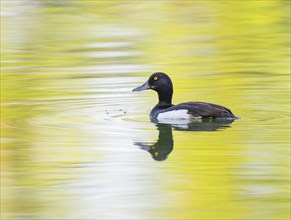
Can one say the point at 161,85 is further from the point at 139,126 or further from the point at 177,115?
the point at 139,126

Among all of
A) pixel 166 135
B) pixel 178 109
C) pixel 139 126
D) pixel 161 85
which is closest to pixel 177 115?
pixel 178 109

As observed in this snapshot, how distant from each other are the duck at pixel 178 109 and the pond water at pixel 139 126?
0.12 meters

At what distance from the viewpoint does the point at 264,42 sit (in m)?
21.5

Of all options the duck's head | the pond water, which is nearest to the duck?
the duck's head

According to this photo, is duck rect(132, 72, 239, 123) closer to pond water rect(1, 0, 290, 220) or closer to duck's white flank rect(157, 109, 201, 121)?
duck's white flank rect(157, 109, 201, 121)

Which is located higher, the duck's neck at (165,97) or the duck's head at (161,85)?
the duck's head at (161,85)

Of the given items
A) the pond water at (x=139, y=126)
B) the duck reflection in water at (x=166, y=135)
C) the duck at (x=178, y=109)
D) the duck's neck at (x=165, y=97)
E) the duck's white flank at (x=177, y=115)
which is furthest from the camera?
the duck's neck at (x=165, y=97)

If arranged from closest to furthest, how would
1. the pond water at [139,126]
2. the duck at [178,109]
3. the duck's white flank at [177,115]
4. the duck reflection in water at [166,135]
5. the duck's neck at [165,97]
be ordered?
the pond water at [139,126] → the duck reflection in water at [166,135] → the duck at [178,109] → the duck's white flank at [177,115] → the duck's neck at [165,97]

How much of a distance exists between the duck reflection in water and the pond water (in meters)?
0.02

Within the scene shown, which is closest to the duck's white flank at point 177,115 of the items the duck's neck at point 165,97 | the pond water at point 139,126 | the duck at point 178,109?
the duck at point 178,109

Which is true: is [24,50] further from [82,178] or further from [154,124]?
[82,178]

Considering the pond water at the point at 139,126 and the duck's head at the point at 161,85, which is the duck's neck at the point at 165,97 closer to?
the duck's head at the point at 161,85

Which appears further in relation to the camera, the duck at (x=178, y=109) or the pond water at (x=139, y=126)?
the duck at (x=178, y=109)

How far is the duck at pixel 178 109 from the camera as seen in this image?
1275 cm
